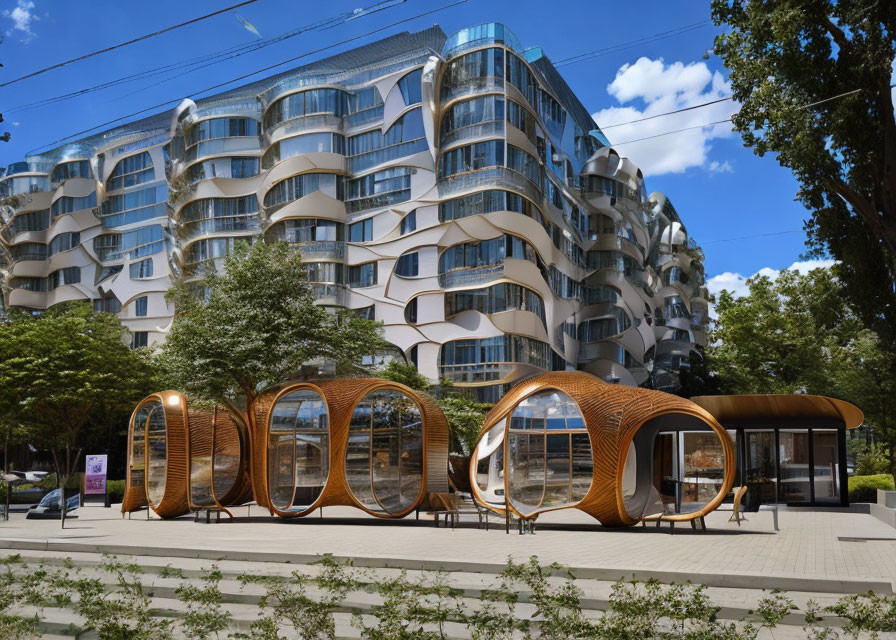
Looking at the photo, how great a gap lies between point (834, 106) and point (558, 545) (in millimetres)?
10225

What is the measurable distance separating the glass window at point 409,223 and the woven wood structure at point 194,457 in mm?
31412

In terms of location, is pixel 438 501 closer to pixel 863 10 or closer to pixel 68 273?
pixel 863 10

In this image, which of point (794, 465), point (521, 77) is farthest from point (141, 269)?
point (794, 465)

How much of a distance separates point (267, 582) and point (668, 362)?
77.8 m

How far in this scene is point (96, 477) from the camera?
31.0 m

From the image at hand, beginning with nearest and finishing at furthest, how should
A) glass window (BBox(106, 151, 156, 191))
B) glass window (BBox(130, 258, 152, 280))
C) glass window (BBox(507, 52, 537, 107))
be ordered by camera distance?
glass window (BBox(507, 52, 537, 107)), glass window (BBox(130, 258, 152, 280)), glass window (BBox(106, 151, 156, 191))

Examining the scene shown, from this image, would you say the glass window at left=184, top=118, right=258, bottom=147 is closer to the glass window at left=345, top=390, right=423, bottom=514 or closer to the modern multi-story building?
the modern multi-story building

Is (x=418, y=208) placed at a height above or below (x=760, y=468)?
above

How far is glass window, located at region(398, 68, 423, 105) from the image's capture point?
56919 mm

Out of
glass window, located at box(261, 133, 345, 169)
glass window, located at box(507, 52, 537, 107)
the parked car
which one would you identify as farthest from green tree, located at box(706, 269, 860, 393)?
the parked car

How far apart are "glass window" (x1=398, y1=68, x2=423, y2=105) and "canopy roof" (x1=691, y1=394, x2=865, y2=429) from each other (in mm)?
33363

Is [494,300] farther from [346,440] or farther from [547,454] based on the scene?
[547,454]

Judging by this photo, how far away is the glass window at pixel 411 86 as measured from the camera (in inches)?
2241

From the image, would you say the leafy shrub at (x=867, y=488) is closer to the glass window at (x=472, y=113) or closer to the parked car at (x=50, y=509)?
the parked car at (x=50, y=509)
